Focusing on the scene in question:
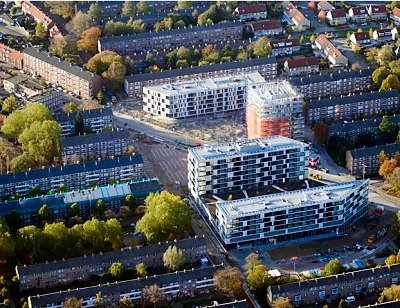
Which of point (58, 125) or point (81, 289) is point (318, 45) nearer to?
point (58, 125)

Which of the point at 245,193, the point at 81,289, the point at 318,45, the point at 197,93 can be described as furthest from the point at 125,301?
the point at 318,45

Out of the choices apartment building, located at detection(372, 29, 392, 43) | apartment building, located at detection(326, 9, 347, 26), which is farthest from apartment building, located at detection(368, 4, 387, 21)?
apartment building, located at detection(372, 29, 392, 43)

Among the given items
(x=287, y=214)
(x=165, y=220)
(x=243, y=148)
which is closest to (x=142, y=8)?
(x=243, y=148)

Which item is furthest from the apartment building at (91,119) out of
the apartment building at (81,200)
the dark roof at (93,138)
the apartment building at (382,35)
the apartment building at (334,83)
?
the apartment building at (382,35)

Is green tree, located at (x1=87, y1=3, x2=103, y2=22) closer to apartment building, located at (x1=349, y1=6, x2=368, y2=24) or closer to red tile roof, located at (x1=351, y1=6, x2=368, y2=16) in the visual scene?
apartment building, located at (x1=349, y1=6, x2=368, y2=24)

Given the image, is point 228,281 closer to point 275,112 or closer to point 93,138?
point 275,112

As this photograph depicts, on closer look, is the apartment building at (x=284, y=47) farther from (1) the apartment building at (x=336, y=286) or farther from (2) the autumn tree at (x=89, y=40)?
(1) the apartment building at (x=336, y=286)
